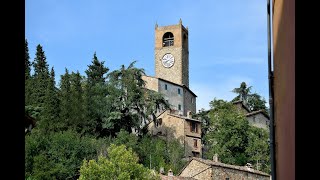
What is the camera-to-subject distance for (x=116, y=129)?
58.2 meters

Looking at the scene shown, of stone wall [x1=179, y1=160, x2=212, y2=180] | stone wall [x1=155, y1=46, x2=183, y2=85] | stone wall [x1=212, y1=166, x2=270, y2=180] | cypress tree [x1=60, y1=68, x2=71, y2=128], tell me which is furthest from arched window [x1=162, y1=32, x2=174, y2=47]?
stone wall [x1=179, y1=160, x2=212, y2=180]

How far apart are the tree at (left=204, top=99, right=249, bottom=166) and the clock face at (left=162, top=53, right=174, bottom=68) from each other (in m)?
20.4

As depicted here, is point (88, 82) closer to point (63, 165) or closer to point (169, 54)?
point (63, 165)

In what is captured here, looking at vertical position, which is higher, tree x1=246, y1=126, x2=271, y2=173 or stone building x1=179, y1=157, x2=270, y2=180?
tree x1=246, y1=126, x2=271, y2=173

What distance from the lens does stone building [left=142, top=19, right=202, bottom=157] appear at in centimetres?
6769

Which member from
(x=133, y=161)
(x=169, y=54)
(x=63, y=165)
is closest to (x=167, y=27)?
(x=169, y=54)

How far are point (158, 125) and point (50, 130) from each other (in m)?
16.7

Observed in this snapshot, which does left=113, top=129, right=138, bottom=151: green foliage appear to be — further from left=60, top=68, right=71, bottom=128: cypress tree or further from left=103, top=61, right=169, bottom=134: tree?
left=60, top=68, right=71, bottom=128: cypress tree

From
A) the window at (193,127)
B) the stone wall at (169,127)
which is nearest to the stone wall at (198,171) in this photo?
the stone wall at (169,127)

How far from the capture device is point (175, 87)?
8125 centimetres

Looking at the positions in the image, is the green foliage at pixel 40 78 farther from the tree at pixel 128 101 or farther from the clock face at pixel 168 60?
the clock face at pixel 168 60

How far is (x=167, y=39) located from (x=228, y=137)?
2979 cm

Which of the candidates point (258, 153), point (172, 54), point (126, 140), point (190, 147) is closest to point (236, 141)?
point (258, 153)

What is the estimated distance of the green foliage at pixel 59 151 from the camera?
44812mm
